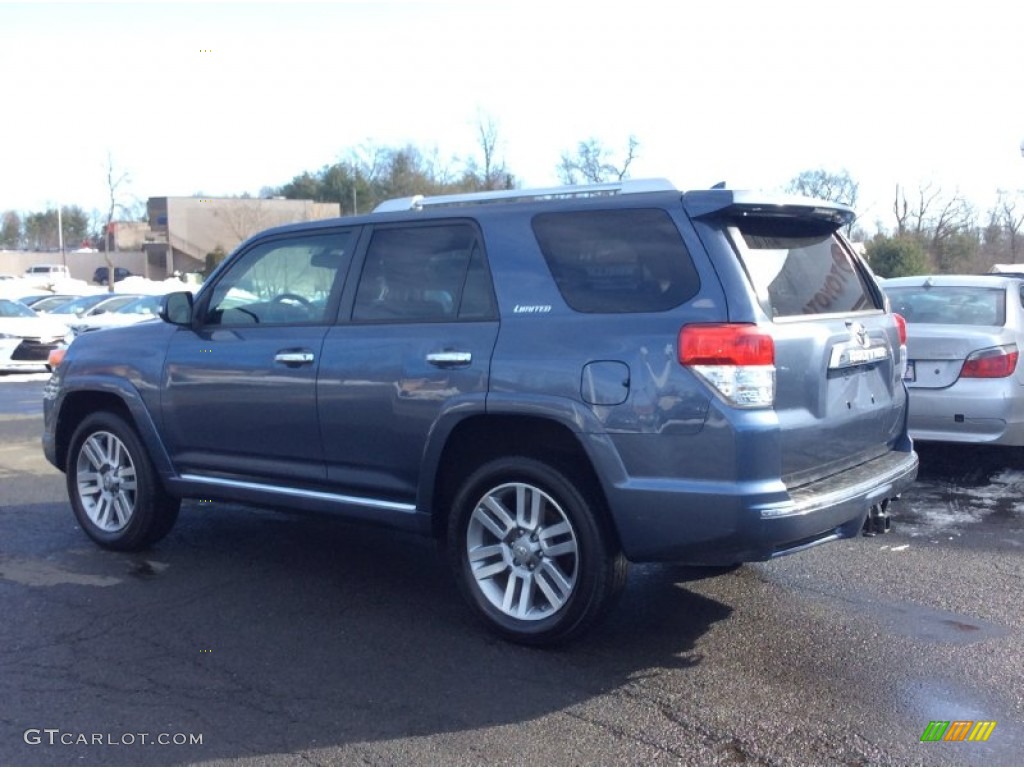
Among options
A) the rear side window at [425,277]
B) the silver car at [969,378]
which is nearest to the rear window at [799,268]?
the rear side window at [425,277]

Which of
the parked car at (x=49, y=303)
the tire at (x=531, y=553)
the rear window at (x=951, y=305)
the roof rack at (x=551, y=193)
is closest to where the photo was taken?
the tire at (x=531, y=553)

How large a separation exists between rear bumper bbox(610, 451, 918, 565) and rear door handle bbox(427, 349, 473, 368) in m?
0.94

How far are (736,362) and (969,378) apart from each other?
13.7 feet

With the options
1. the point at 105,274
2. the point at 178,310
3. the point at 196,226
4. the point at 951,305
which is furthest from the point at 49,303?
the point at 105,274

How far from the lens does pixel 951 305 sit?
848 cm

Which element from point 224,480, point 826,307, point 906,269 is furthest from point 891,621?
point 906,269

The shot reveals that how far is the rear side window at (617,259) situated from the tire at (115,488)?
293cm

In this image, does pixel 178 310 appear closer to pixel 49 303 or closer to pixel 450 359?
pixel 450 359

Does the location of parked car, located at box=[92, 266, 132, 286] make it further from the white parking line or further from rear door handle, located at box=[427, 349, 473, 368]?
rear door handle, located at box=[427, 349, 473, 368]

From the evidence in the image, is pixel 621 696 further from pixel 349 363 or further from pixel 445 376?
pixel 349 363

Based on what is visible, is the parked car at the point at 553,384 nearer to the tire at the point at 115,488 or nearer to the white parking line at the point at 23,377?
the tire at the point at 115,488

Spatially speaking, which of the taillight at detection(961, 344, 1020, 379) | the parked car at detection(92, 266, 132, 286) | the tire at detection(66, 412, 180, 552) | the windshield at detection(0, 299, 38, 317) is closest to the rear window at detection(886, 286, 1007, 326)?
the taillight at detection(961, 344, 1020, 379)

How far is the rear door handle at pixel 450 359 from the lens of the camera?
4941 mm

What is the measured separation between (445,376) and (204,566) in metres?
2.24
